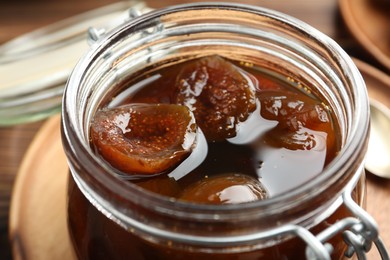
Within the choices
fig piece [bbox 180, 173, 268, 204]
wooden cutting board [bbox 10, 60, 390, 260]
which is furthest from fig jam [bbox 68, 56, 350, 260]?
wooden cutting board [bbox 10, 60, 390, 260]

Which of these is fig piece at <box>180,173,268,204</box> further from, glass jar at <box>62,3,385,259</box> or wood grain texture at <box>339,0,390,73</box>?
wood grain texture at <box>339,0,390,73</box>

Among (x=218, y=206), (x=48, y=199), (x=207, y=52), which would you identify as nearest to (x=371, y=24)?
(x=207, y=52)

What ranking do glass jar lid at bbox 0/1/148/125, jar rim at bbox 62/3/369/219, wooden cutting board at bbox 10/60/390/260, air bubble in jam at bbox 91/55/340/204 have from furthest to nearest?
1. glass jar lid at bbox 0/1/148/125
2. wooden cutting board at bbox 10/60/390/260
3. air bubble in jam at bbox 91/55/340/204
4. jar rim at bbox 62/3/369/219

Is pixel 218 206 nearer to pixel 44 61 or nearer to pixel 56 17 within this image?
pixel 44 61

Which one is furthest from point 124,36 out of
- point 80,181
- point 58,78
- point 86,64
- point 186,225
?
point 58,78

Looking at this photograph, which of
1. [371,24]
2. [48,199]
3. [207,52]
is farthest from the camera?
[371,24]

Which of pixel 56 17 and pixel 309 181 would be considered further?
pixel 56 17

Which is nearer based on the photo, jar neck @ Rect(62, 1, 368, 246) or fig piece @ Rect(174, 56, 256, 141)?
jar neck @ Rect(62, 1, 368, 246)

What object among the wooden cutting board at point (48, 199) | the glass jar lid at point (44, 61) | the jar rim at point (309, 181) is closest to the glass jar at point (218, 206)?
the jar rim at point (309, 181)
